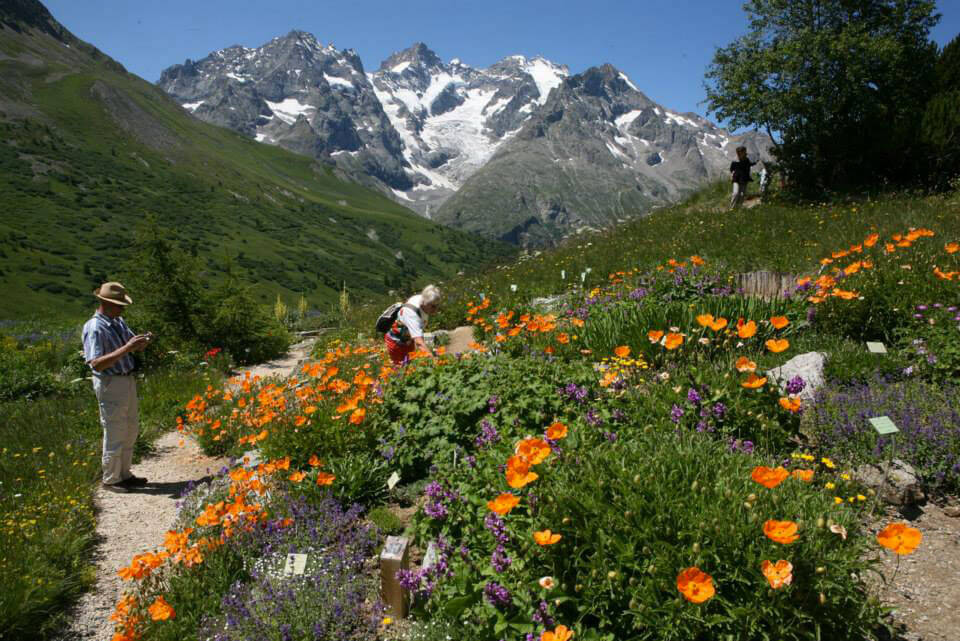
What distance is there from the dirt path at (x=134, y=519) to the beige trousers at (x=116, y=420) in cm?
35

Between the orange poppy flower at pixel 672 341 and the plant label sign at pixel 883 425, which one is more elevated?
the orange poppy flower at pixel 672 341

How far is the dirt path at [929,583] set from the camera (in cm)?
270

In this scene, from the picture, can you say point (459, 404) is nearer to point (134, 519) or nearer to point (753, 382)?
point (753, 382)

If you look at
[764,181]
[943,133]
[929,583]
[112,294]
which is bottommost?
[929,583]

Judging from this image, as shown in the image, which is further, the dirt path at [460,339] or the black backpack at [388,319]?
the dirt path at [460,339]

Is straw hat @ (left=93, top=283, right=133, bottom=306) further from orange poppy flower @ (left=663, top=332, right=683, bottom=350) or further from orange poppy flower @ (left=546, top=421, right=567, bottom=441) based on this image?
orange poppy flower @ (left=663, top=332, right=683, bottom=350)

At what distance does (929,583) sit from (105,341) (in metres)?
8.06

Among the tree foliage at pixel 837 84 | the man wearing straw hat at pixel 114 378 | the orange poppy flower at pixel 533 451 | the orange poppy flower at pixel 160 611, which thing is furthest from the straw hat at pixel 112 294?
the tree foliage at pixel 837 84

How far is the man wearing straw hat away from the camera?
229 inches

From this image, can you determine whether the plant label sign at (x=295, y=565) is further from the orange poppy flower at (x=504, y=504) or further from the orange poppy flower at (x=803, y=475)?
the orange poppy flower at (x=803, y=475)

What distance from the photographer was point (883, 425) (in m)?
2.63

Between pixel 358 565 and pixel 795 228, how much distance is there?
40.0 feet

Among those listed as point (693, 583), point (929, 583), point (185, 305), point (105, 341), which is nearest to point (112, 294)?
point (105, 341)

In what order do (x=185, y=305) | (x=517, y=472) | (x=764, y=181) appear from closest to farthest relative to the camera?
(x=517, y=472) < (x=185, y=305) < (x=764, y=181)
